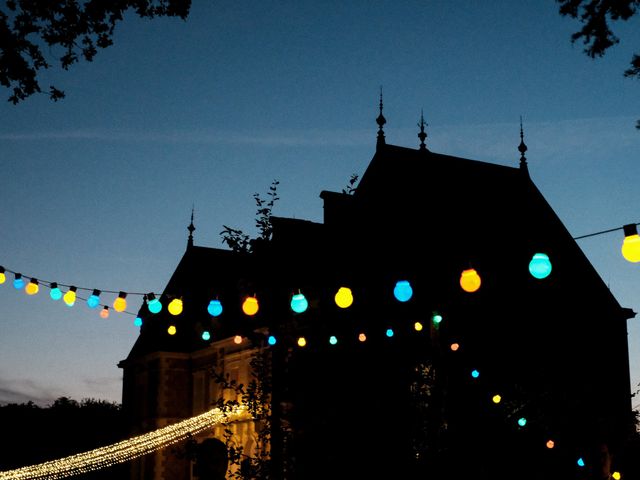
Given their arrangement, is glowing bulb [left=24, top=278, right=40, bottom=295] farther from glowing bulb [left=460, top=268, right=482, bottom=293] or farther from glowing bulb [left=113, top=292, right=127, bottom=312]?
glowing bulb [left=460, top=268, right=482, bottom=293]

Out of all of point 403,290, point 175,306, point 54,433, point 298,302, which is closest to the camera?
point 403,290

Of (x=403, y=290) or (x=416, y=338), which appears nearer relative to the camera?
(x=403, y=290)

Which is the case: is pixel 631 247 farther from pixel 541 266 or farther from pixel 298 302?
pixel 298 302

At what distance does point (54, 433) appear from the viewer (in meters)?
29.0

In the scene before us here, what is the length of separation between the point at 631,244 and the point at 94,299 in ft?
31.8

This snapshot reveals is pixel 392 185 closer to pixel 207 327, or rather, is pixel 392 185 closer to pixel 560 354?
pixel 560 354

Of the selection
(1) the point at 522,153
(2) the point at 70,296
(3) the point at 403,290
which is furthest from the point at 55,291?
(1) the point at 522,153

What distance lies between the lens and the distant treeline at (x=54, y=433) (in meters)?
27.6

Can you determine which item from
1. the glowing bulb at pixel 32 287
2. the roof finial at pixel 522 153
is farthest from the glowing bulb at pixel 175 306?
the roof finial at pixel 522 153

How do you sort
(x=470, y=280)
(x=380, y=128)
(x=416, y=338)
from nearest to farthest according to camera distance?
(x=470, y=280) → (x=416, y=338) → (x=380, y=128)

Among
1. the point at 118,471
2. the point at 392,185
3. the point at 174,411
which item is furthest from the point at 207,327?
the point at 392,185

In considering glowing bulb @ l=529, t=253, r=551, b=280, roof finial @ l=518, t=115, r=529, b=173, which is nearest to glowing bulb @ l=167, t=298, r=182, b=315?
glowing bulb @ l=529, t=253, r=551, b=280

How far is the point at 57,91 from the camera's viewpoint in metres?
8.23

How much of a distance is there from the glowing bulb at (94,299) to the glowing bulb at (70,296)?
277 millimetres
